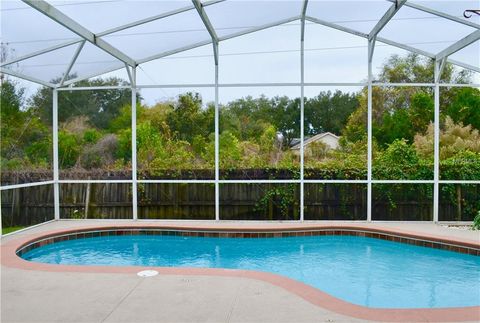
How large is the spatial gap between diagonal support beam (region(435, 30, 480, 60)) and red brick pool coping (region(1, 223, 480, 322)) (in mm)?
3355

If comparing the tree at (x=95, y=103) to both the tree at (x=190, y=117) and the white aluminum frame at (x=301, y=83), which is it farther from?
the white aluminum frame at (x=301, y=83)

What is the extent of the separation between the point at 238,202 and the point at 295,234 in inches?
63.3

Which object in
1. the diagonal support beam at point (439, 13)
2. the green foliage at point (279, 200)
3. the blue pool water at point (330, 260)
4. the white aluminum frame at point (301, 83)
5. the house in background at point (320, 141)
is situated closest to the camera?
the blue pool water at point (330, 260)

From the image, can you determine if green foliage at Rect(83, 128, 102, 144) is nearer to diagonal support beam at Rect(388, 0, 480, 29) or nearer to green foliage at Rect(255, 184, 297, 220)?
green foliage at Rect(255, 184, 297, 220)

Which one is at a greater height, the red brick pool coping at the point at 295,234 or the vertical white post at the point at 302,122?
the vertical white post at the point at 302,122

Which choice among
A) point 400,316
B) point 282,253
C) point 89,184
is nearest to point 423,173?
point 282,253

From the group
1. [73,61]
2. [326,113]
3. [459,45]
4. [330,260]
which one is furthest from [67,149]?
[459,45]

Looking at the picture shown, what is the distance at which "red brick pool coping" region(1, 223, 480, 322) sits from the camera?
365 centimetres

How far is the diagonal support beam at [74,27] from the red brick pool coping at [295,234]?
3.19 meters

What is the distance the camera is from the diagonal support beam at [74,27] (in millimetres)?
5459

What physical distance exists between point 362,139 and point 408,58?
217 inches

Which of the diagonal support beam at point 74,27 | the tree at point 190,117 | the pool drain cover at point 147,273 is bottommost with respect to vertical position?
the pool drain cover at point 147,273

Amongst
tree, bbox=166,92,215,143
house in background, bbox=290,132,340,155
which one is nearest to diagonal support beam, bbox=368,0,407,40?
house in background, bbox=290,132,340,155

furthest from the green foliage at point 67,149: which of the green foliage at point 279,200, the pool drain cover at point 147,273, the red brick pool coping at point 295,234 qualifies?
the pool drain cover at point 147,273
